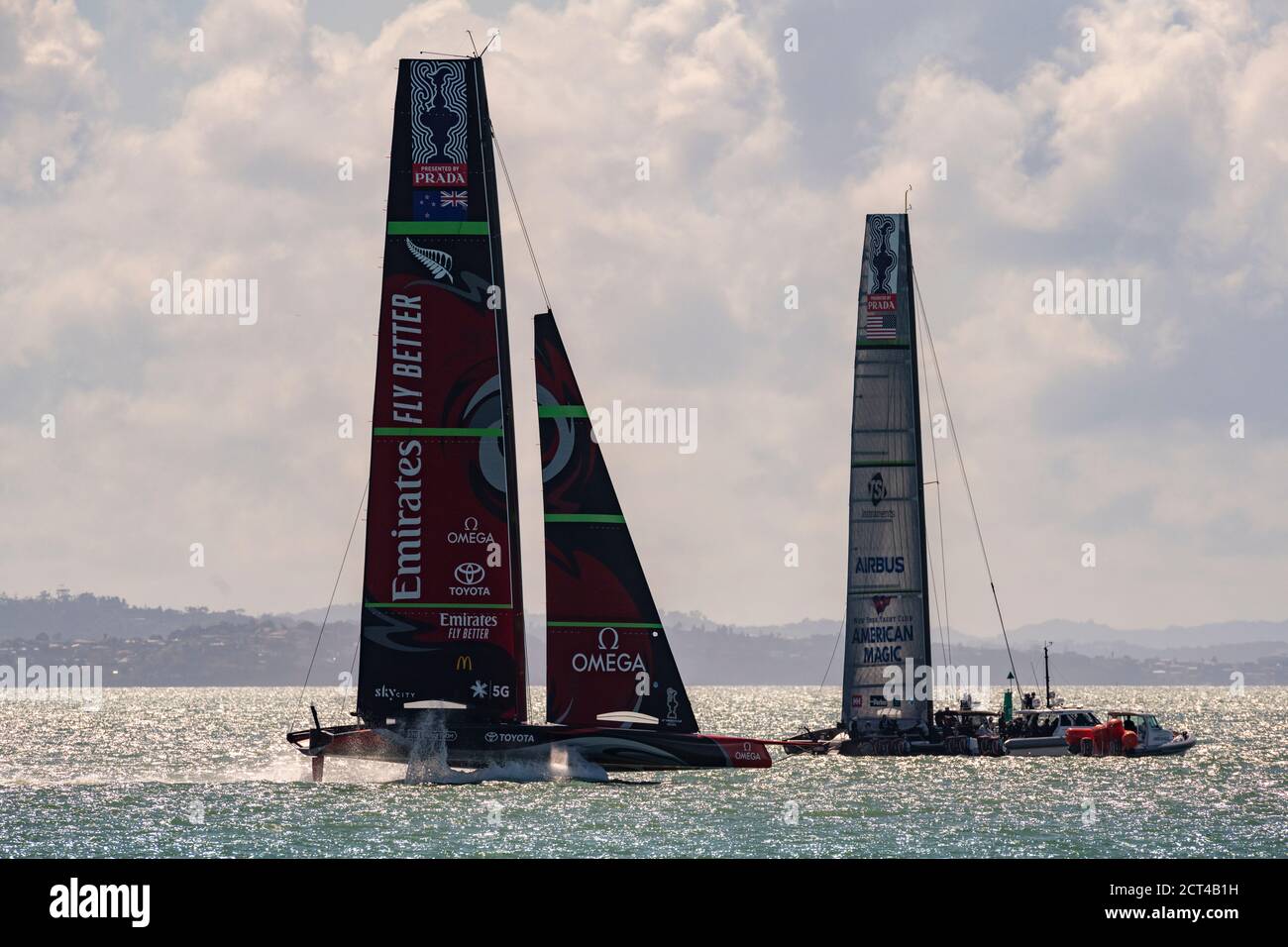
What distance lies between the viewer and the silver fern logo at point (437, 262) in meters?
37.6

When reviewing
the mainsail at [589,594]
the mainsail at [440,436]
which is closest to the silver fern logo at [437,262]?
the mainsail at [440,436]

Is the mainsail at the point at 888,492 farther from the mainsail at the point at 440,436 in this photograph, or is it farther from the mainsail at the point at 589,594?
the mainsail at the point at 440,436

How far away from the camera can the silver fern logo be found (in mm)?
37562

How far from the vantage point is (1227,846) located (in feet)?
104

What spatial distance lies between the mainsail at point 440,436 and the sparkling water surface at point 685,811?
2740 millimetres

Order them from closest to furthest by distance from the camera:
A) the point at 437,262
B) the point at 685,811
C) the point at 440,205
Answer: the point at 685,811 → the point at 437,262 → the point at 440,205

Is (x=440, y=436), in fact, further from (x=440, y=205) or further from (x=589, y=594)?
(x=440, y=205)

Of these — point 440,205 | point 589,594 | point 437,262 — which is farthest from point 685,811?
point 440,205

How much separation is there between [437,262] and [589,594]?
7992 mm

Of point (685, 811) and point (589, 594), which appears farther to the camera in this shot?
point (589, 594)

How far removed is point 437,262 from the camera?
123 feet

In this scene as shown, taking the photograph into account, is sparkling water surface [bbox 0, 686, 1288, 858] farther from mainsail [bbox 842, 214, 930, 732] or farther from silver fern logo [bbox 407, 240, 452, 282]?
silver fern logo [bbox 407, 240, 452, 282]
